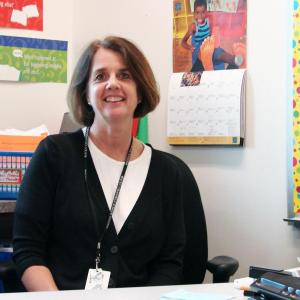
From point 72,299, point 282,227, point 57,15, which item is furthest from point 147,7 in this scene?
point 72,299

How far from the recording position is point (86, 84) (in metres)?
1.59

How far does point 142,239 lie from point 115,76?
0.53 m

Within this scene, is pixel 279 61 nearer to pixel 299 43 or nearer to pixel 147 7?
pixel 299 43

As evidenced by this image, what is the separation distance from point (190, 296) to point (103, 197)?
52cm

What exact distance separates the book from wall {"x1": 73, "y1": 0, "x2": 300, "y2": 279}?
1.8 inches

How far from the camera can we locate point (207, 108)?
1.94m

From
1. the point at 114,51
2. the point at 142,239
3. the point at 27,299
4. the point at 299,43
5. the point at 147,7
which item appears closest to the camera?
the point at 27,299

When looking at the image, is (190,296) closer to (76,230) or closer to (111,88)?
(76,230)

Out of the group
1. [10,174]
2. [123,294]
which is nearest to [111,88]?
[10,174]

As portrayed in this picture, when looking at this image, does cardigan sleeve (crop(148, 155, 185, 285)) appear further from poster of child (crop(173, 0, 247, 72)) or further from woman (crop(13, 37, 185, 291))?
poster of child (crop(173, 0, 247, 72))

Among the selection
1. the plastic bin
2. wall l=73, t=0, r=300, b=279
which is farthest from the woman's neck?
wall l=73, t=0, r=300, b=279

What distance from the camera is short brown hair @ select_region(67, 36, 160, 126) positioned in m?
1.54

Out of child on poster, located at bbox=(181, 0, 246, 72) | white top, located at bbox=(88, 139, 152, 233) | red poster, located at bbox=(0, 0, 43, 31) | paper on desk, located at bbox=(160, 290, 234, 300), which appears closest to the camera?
paper on desk, located at bbox=(160, 290, 234, 300)

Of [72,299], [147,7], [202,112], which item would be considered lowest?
[72,299]
